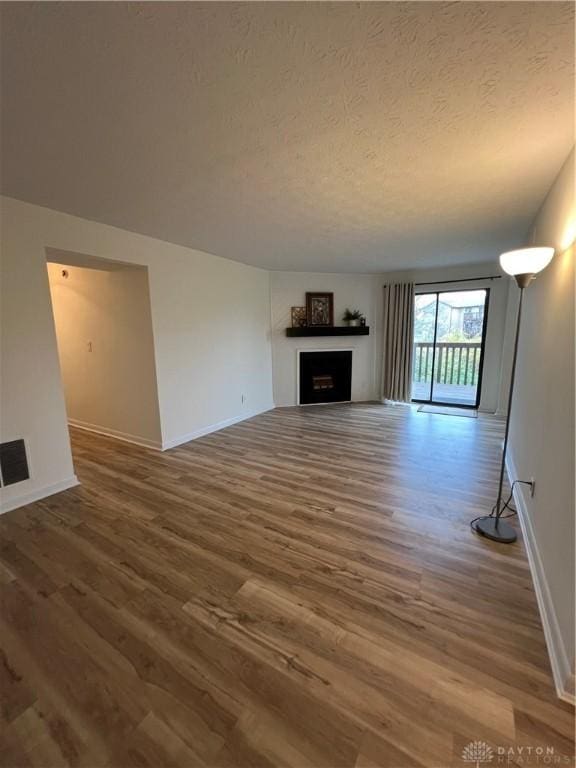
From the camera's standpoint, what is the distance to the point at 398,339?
5.49 m

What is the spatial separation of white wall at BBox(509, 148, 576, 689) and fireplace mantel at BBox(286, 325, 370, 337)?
313cm

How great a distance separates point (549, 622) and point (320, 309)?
487 centimetres

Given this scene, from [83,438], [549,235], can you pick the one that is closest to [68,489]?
[83,438]

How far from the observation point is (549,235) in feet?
7.03

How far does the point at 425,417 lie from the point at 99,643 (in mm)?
4534

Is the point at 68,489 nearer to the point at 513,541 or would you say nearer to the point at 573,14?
the point at 513,541

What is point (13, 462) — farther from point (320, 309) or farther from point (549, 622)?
point (320, 309)

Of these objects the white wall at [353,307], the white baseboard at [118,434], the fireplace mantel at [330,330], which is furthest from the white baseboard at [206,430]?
the fireplace mantel at [330,330]

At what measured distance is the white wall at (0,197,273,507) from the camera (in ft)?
7.82

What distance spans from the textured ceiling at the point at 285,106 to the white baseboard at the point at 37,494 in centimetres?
227

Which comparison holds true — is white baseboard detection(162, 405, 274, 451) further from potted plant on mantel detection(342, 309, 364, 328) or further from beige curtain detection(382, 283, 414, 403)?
beige curtain detection(382, 283, 414, 403)

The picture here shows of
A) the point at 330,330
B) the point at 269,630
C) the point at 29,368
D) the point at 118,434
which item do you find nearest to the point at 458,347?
the point at 330,330

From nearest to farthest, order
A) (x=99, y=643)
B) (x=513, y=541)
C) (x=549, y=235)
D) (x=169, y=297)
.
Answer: (x=99, y=643)
(x=513, y=541)
(x=549, y=235)
(x=169, y=297)

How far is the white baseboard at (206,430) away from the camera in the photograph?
3.71 meters
